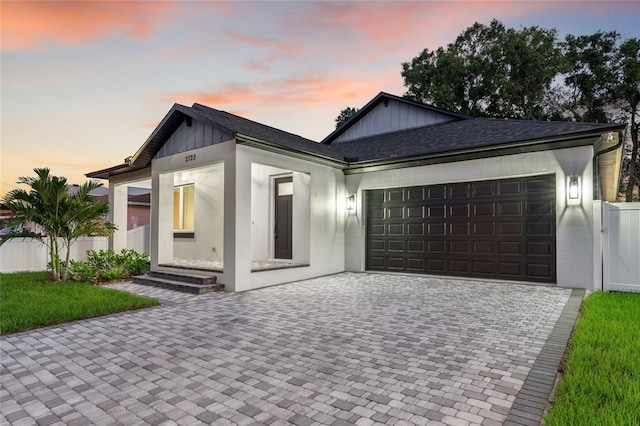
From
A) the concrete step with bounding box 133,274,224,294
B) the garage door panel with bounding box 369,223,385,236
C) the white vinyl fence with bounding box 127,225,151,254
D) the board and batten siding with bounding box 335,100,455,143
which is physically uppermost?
the board and batten siding with bounding box 335,100,455,143

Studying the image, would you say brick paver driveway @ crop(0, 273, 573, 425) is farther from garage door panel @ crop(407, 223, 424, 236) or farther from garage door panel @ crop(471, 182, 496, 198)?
garage door panel @ crop(407, 223, 424, 236)

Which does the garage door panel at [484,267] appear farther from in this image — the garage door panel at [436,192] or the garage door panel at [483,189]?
the garage door panel at [436,192]

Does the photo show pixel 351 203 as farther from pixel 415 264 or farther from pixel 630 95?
pixel 630 95

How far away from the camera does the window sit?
1097 centimetres

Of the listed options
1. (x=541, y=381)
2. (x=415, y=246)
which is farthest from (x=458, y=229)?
(x=541, y=381)

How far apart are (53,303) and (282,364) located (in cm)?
472

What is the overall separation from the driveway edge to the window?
9.77 m

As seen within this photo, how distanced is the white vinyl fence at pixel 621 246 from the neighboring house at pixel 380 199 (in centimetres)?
28

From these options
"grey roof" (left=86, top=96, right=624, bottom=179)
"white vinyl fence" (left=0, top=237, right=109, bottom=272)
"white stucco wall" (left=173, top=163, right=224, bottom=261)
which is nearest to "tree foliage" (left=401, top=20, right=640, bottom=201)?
"grey roof" (left=86, top=96, right=624, bottom=179)

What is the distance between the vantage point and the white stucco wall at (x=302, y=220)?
23.1 feet

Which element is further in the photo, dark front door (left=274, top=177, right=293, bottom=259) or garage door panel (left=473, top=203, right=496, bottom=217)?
dark front door (left=274, top=177, right=293, bottom=259)

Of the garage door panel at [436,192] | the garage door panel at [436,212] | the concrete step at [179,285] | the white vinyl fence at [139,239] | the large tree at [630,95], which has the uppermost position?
the large tree at [630,95]

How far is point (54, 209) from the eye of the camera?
7.87 meters

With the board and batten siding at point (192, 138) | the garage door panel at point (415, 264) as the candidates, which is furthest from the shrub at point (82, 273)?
the garage door panel at point (415, 264)
